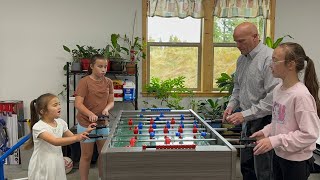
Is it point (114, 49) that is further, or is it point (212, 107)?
point (212, 107)

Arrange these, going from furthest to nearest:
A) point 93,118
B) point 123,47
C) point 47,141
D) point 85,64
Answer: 1. point 123,47
2. point 85,64
3. point 93,118
4. point 47,141

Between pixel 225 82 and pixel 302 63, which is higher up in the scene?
pixel 302 63

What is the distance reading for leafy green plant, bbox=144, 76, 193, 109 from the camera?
15.5ft

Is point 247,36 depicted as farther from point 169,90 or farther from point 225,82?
point 169,90

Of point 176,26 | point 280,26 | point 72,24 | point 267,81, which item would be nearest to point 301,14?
point 280,26

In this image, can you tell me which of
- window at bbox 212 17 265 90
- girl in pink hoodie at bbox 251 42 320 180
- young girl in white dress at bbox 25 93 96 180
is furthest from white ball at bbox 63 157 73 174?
girl in pink hoodie at bbox 251 42 320 180

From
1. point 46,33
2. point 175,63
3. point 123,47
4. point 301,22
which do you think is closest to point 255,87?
point 123,47

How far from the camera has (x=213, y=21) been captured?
490 cm

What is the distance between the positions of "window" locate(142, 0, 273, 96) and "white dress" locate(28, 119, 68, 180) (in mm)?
2647

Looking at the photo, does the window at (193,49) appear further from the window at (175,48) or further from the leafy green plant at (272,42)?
the leafy green plant at (272,42)

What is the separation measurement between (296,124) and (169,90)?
3.00 m

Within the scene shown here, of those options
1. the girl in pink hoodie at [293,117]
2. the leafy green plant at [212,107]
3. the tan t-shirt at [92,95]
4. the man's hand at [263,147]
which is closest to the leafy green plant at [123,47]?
the leafy green plant at [212,107]

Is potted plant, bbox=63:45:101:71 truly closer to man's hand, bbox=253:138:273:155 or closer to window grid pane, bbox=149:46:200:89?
window grid pane, bbox=149:46:200:89

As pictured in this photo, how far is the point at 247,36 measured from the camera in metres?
2.51
